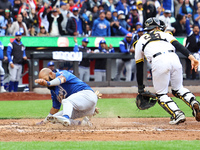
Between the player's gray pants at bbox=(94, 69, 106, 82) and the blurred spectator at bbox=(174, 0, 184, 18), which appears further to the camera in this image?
the blurred spectator at bbox=(174, 0, 184, 18)

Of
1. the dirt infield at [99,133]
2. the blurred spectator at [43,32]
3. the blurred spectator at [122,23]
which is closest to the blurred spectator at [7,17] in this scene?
the blurred spectator at [43,32]

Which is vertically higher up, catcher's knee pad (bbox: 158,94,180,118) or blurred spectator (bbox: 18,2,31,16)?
blurred spectator (bbox: 18,2,31,16)

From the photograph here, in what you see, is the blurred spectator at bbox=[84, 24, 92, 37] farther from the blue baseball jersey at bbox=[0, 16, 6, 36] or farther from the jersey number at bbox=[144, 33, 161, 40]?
the jersey number at bbox=[144, 33, 161, 40]

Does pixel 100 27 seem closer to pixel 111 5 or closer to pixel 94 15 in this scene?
pixel 94 15

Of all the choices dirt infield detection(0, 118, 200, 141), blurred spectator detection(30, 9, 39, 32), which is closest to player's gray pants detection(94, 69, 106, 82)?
blurred spectator detection(30, 9, 39, 32)

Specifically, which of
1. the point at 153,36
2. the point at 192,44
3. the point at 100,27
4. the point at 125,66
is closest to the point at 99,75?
the point at 125,66
